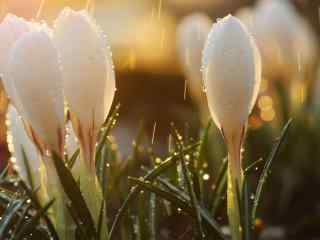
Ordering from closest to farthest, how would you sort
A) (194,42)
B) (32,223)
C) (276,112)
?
(32,223)
(194,42)
(276,112)

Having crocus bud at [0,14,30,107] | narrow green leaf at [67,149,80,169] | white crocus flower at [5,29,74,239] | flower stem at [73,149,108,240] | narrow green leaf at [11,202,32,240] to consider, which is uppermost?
crocus bud at [0,14,30,107]

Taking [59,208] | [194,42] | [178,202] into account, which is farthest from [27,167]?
[194,42]

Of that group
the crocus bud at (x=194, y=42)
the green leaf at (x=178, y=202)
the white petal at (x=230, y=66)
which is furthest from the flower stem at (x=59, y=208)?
the crocus bud at (x=194, y=42)

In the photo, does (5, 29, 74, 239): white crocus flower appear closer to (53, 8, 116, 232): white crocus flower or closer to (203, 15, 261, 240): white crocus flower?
(53, 8, 116, 232): white crocus flower

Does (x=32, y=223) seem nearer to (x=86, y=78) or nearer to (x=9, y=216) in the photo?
(x=9, y=216)

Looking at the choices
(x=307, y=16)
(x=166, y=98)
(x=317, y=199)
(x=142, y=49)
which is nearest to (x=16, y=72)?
(x=317, y=199)

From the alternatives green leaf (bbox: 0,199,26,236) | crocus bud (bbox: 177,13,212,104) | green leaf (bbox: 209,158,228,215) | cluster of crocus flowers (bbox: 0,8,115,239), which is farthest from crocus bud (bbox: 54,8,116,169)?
crocus bud (bbox: 177,13,212,104)

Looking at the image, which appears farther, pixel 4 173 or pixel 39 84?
pixel 4 173

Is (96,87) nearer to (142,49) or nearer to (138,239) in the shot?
(138,239)
